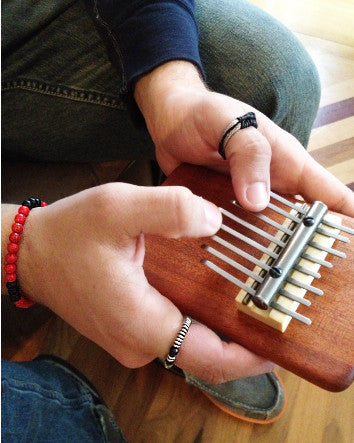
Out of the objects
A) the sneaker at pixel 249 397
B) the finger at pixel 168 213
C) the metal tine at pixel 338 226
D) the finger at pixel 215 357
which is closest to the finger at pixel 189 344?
the finger at pixel 215 357

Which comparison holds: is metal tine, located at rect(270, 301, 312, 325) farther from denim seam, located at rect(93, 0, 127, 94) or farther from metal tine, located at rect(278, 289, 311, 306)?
denim seam, located at rect(93, 0, 127, 94)

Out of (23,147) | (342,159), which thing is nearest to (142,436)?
(23,147)

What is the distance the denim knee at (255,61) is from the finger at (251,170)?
8.8 inches

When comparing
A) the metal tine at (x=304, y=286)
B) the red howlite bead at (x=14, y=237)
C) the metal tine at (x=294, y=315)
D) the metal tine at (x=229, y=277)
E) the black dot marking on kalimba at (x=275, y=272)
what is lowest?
the red howlite bead at (x=14, y=237)

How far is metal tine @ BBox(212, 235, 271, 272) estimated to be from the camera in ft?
1.99

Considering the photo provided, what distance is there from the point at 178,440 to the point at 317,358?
519 mm

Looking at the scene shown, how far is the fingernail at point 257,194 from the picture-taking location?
2.11 feet

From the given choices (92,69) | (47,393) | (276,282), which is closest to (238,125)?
(276,282)

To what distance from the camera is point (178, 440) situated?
952 millimetres

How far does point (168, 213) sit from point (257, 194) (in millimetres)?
160

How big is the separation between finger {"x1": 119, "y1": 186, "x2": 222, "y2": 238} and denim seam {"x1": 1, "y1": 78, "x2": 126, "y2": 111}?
14.3 inches

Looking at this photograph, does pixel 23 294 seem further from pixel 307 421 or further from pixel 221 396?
pixel 307 421

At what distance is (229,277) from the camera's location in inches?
24.2

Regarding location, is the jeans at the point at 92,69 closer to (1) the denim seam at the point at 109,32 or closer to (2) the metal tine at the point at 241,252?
(1) the denim seam at the point at 109,32
